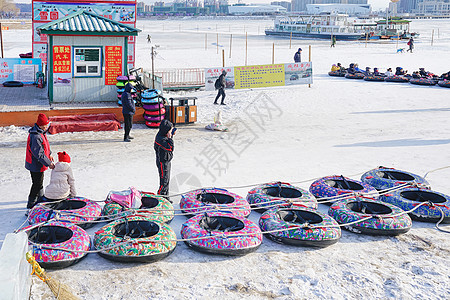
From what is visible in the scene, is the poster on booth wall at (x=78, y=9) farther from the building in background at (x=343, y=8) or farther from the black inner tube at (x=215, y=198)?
the building in background at (x=343, y=8)

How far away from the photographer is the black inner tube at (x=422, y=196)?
920 cm

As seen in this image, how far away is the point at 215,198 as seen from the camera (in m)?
9.08

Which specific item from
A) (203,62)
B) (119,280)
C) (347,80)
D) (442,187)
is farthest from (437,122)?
(203,62)

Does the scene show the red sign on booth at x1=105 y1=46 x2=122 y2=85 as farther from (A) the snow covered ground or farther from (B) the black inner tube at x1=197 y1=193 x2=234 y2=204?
(B) the black inner tube at x1=197 y1=193 x2=234 y2=204

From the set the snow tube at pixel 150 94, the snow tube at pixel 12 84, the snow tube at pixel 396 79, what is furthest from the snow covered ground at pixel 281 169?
the snow tube at pixel 12 84

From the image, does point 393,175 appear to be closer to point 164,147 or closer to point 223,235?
point 223,235

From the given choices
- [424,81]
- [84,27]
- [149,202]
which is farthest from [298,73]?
[149,202]

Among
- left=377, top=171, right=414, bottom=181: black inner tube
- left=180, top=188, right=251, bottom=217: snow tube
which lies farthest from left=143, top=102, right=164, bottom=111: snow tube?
left=377, top=171, right=414, bottom=181: black inner tube

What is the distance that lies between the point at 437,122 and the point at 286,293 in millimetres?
13018

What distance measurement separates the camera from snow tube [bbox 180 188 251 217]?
27.8 ft

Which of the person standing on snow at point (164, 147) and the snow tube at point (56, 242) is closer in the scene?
the snow tube at point (56, 242)

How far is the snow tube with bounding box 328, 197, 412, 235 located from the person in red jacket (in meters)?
5.16

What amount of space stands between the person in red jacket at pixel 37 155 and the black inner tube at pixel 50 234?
1306mm

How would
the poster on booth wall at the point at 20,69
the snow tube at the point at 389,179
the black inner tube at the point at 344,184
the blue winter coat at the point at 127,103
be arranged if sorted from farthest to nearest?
the poster on booth wall at the point at 20,69 → the blue winter coat at the point at 127,103 → the snow tube at the point at 389,179 → the black inner tube at the point at 344,184
